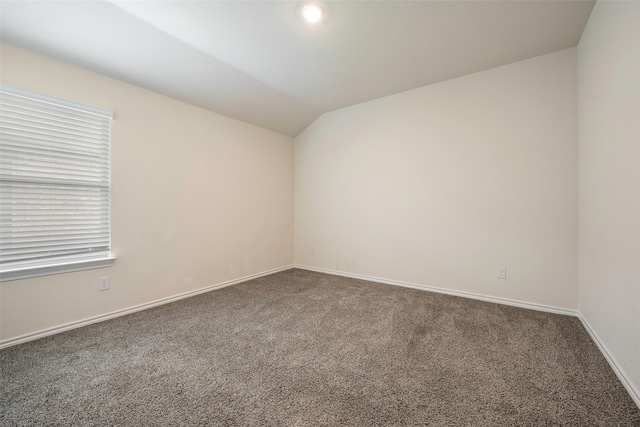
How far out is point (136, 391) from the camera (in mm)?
1406

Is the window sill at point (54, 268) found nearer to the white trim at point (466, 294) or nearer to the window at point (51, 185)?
the window at point (51, 185)

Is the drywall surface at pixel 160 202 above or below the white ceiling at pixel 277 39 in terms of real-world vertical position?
below

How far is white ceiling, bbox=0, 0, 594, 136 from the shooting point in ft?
6.00

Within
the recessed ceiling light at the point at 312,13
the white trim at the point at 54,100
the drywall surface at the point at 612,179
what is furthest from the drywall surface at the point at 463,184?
the white trim at the point at 54,100

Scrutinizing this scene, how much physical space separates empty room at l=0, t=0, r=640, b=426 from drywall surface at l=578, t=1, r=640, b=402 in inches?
0.8

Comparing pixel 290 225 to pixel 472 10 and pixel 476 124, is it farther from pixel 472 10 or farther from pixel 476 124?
pixel 472 10

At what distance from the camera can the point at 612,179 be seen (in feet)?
5.35

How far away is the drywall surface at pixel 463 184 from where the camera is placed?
7.89ft

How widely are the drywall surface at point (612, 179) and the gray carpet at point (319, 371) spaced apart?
304mm

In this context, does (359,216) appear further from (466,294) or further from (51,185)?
(51,185)

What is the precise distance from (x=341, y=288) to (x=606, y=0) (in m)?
3.33

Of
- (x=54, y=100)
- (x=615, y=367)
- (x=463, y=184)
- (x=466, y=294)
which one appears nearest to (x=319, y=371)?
(x=615, y=367)

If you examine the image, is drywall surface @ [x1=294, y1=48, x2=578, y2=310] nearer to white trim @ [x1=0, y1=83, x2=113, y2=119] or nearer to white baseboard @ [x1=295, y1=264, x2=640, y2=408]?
white baseboard @ [x1=295, y1=264, x2=640, y2=408]

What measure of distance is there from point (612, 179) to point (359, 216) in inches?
96.5
